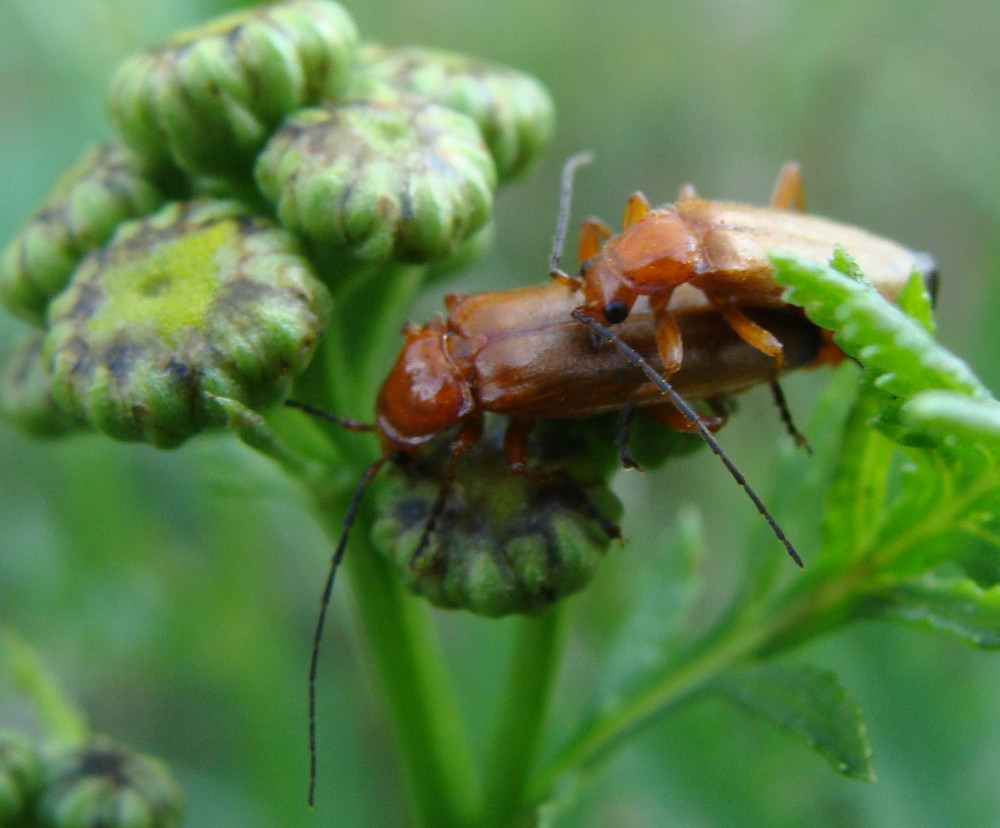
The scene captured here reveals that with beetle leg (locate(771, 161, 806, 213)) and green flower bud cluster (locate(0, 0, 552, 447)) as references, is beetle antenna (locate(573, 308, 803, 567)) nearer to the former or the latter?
green flower bud cluster (locate(0, 0, 552, 447))

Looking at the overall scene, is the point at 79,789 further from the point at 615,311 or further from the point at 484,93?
the point at 484,93

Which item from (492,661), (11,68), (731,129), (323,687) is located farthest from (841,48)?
(11,68)

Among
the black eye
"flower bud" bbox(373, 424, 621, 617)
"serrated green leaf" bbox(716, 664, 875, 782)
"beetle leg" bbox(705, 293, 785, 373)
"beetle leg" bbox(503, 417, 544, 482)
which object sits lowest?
"serrated green leaf" bbox(716, 664, 875, 782)

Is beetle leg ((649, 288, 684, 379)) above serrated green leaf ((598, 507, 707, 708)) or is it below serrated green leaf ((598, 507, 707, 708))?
above

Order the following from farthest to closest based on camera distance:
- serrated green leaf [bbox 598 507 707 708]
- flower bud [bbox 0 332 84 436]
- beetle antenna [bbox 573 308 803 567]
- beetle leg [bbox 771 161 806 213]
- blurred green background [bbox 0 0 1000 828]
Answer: blurred green background [bbox 0 0 1000 828] → beetle leg [bbox 771 161 806 213] → serrated green leaf [bbox 598 507 707 708] → flower bud [bbox 0 332 84 436] → beetle antenna [bbox 573 308 803 567]

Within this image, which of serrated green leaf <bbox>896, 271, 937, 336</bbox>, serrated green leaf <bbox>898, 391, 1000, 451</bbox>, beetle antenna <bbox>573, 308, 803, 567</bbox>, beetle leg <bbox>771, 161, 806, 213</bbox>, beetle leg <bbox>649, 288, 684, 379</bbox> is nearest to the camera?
serrated green leaf <bbox>898, 391, 1000, 451</bbox>

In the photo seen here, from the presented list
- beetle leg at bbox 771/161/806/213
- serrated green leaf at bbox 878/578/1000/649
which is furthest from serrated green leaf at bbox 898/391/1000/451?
beetle leg at bbox 771/161/806/213
